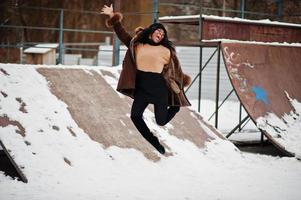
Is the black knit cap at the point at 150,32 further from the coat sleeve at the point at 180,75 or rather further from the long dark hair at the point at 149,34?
the coat sleeve at the point at 180,75

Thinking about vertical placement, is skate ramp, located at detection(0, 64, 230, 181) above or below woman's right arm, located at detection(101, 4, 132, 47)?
below

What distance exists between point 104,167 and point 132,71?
1.22 metres

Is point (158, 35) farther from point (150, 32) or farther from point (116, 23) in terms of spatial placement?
point (116, 23)

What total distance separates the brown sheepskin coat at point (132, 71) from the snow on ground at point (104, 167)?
924 millimetres

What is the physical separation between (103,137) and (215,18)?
3.27 meters

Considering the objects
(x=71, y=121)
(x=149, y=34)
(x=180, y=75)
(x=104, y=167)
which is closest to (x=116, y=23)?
(x=149, y=34)

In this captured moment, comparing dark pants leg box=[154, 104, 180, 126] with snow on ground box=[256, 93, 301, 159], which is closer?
dark pants leg box=[154, 104, 180, 126]

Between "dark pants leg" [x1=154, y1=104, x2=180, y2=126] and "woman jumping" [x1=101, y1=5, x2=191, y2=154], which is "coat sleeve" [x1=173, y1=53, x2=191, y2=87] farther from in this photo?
"dark pants leg" [x1=154, y1=104, x2=180, y2=126]

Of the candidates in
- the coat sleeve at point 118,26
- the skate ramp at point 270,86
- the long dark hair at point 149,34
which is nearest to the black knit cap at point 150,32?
the long dark hair at point 149,34

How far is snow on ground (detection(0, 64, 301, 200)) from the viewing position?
5855 mm

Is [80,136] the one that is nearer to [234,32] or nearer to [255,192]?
[255,192]

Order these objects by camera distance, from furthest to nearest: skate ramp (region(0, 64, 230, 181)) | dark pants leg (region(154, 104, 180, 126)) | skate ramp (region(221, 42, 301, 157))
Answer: skate ramp (region(221, 42, 301, 157)) → skate ramp (region(0, 64, 230, 181)) → dark pants leg (region(154, 104, 180, 126))

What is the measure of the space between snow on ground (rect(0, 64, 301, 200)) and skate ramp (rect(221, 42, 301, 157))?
0.84 m

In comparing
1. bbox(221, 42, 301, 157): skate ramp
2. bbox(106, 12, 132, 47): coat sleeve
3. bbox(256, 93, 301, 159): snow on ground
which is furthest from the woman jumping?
bbox(256, 93, 301, 159): snow on ground
